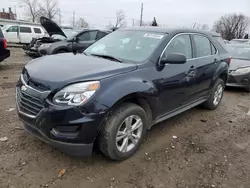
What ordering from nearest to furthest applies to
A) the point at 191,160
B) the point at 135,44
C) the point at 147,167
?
1. the point at 147,167
2. the point at 191,160
3. the point at 135,44

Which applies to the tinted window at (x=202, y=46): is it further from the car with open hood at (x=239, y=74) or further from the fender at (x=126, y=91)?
the car with open hood at (x=239, y=74)

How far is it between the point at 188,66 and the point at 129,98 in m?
1.46

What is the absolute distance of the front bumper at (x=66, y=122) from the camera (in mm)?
2391

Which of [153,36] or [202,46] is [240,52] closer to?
[202,46]

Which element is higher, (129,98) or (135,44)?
(135,44)

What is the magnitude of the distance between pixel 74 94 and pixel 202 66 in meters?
2.64

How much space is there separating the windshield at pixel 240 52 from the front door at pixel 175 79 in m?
4.86

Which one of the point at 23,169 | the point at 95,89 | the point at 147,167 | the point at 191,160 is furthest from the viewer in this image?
the point at 191,160

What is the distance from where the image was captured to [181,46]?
377 cm

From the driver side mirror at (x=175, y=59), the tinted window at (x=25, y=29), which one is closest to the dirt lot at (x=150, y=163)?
the driver side mirror at (x=175, y=59)

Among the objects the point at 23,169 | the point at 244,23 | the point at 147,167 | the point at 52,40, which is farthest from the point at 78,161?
the point at 244,23

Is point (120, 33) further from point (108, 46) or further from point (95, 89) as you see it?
point (95, 89)

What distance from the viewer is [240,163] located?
10.4 feet

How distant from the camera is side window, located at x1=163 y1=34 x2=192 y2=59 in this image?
349cm
